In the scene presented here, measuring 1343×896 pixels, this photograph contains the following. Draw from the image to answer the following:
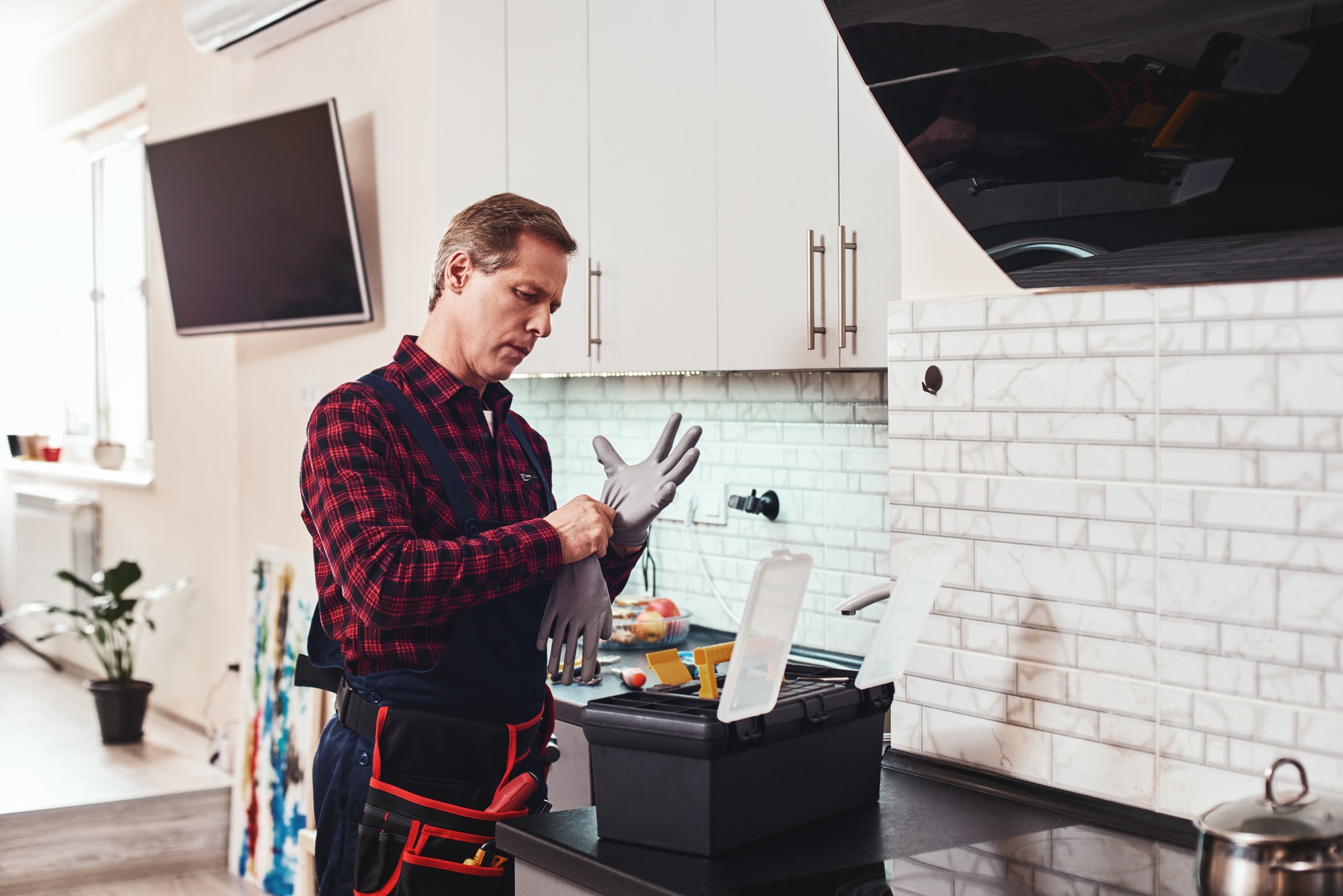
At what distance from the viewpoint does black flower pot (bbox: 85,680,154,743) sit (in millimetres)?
4371

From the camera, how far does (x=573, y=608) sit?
1.78m

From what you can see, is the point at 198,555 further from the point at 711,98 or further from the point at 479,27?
the point at 711,98

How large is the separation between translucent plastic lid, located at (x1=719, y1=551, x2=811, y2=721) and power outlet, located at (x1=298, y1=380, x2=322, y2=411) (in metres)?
2.61

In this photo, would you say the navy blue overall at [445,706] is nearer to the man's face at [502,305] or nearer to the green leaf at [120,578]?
the man's face at [502,305]

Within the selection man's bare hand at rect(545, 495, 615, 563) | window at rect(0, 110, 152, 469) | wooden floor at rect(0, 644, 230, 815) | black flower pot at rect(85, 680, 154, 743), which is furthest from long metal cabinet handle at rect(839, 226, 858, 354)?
window at rect(0, 110, 152, 469)

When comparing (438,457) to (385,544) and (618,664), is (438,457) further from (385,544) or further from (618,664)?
(618,664)

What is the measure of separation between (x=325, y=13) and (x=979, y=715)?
2889 millimetres

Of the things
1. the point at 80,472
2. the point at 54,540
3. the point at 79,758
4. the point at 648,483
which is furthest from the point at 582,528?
the point at 54,540

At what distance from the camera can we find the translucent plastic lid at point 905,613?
59.6 inches

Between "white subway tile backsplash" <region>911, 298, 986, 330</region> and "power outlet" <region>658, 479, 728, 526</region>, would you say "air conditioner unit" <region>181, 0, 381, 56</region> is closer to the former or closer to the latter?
"power outlet" <region>658, 479, 728, 526</region>

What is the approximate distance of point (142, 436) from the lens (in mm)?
5230

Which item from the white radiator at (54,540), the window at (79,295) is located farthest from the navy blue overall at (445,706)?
the white radiator at (54,540)

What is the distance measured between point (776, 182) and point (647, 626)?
107 centimetres

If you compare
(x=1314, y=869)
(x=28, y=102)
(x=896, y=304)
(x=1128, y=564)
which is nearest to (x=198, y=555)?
(x=28, y=102)
